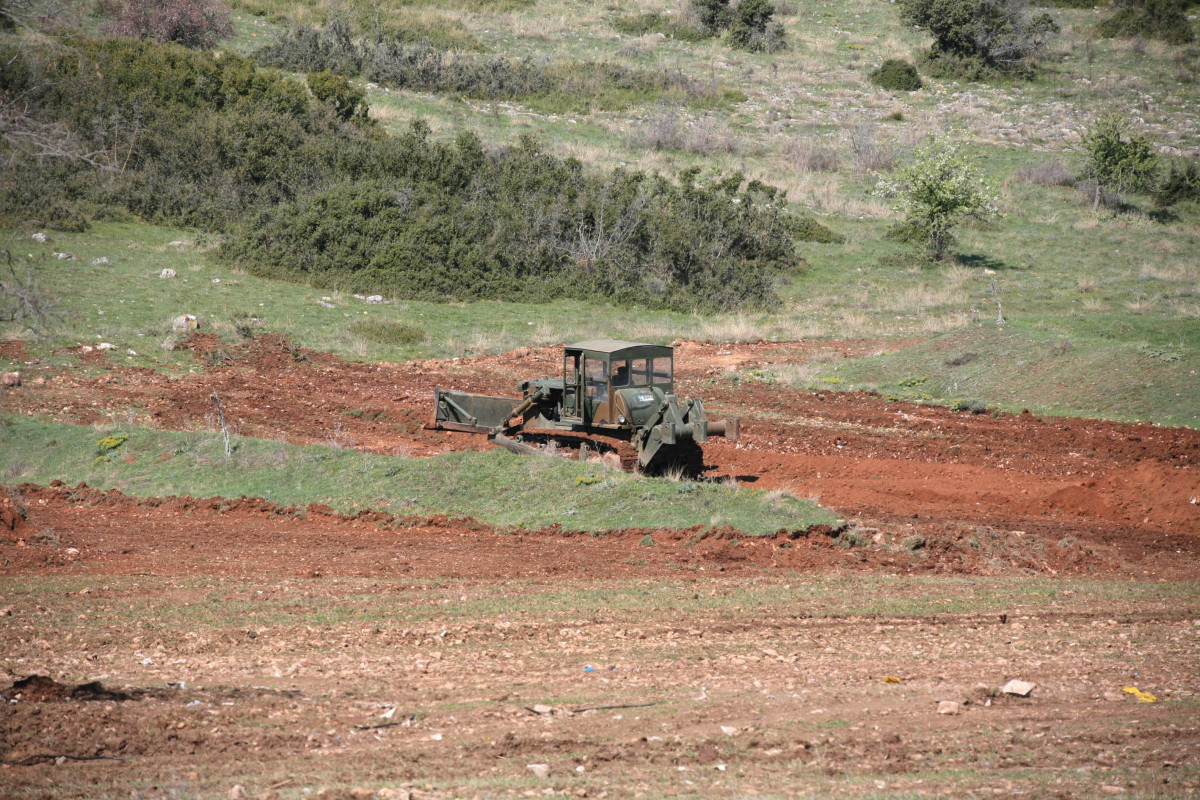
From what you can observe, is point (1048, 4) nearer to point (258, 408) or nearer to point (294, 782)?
point (258, 408)

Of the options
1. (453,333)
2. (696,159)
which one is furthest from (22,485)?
(696,159)

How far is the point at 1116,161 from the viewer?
42.9m

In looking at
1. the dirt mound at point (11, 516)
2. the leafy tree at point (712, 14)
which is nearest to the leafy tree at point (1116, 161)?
the leafy tree at point (712, 14)

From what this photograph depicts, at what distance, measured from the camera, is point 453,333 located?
2802 cm

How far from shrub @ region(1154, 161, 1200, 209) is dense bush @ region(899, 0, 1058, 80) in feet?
51.1

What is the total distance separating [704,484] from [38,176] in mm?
26129

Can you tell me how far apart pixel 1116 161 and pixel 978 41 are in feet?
56.9

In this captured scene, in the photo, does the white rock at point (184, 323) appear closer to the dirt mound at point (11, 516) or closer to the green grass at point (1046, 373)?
the dirt mound at point (11, 516)

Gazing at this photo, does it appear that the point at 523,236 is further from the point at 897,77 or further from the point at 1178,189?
the point at 897,77

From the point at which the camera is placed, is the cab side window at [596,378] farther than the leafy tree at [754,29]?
No

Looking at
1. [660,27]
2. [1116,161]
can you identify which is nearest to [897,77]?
[1116,161]

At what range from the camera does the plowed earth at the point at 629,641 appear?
20.9 ft

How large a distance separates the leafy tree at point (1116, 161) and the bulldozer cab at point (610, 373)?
35001 mm

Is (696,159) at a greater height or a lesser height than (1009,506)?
greater
